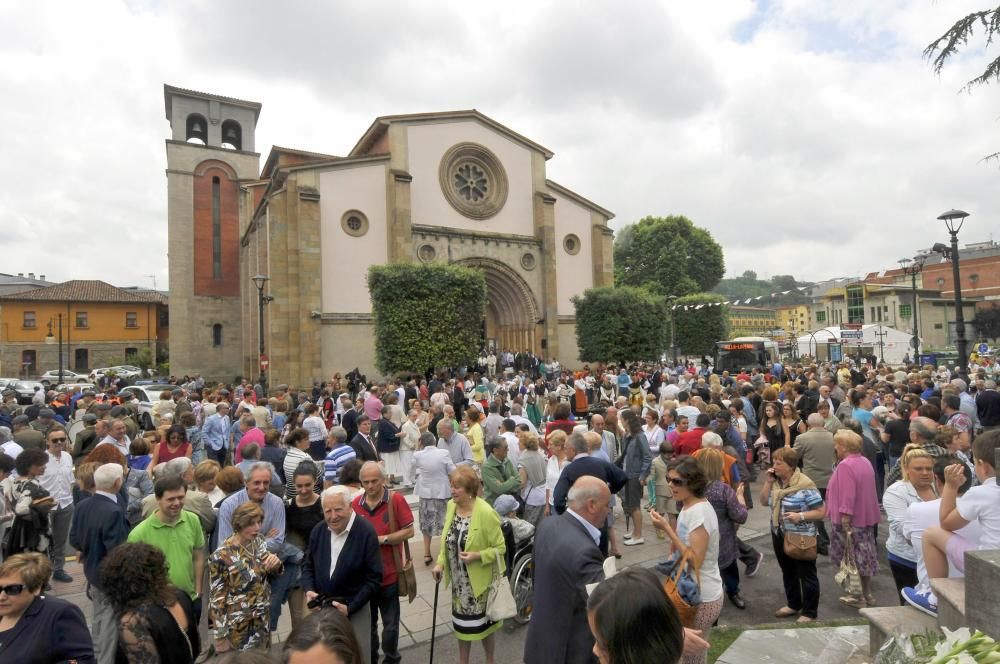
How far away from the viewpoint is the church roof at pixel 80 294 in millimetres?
45656

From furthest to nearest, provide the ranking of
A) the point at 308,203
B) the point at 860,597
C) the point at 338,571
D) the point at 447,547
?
the point at 308,203
the point at 860,597
the point at 447,547
the point at 338,571

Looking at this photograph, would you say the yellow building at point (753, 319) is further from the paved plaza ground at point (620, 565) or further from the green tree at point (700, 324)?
the paved plaza ground at point (620, 565)

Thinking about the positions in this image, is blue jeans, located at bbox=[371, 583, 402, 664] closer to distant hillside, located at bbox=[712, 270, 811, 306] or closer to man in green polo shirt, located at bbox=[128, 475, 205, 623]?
man in green polo shirt, located at bbox=[128, 475, 205, 623]

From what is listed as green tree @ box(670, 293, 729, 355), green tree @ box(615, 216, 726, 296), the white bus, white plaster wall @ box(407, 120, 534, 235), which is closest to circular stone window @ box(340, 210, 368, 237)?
white plaster wall @ box(407, 120, 534, 235)

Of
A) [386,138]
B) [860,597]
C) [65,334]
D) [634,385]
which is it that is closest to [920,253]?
[634,385]

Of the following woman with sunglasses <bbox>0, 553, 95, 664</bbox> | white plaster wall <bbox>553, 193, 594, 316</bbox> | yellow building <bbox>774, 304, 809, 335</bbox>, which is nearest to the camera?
woman with sunglasses <bbox>0, 553, 95, 664</bbox>

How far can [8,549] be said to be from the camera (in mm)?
5461

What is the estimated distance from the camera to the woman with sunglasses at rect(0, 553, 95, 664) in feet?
8.73

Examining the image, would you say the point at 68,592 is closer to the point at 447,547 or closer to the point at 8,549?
the point at 8,549

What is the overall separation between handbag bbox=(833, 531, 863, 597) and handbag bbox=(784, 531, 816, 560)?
70 centimetres

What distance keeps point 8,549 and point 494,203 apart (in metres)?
26.4

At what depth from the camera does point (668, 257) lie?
5103cm

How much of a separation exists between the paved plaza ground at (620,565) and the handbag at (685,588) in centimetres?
195

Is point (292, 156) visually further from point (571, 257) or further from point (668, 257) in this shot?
point (668, 257)
